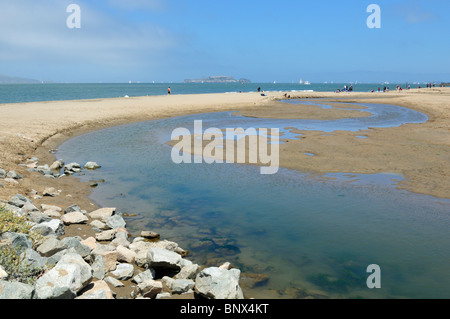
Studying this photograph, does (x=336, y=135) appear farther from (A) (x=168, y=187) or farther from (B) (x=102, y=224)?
(B) (x=102, y=224)

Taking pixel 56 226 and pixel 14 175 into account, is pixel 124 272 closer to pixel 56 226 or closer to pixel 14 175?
pixel 56 226

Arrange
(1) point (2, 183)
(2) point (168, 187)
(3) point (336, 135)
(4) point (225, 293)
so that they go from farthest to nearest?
(3) point (336, 135) → (2) point (168, 187) → (1) point (2, 183) → (4) point (225, 293)

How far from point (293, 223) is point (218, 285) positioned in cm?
478

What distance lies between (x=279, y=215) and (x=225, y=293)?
531 centimetres

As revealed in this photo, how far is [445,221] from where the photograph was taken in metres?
10.8

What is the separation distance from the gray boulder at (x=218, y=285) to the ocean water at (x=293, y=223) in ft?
2.39

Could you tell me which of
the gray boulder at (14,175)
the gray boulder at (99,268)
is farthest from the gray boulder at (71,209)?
the gray boulder at (14,175)

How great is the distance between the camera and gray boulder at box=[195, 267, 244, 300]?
660cm

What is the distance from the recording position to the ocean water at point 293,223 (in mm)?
7852

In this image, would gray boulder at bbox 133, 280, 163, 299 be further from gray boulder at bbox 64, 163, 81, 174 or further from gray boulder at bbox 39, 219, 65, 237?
gray boulder at bbox 64, 163, 81, 174

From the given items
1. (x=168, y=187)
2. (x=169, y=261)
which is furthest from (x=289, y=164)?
(x=169, y=261)

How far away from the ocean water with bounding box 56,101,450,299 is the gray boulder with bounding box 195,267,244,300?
2.39 feet

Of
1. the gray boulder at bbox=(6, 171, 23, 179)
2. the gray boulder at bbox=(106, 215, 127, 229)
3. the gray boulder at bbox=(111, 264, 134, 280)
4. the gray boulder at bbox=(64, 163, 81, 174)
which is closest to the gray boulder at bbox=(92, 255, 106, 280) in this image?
the gray boulder at bbox=(111, 264, 134, 280)

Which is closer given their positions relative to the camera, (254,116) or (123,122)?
(123,122)
